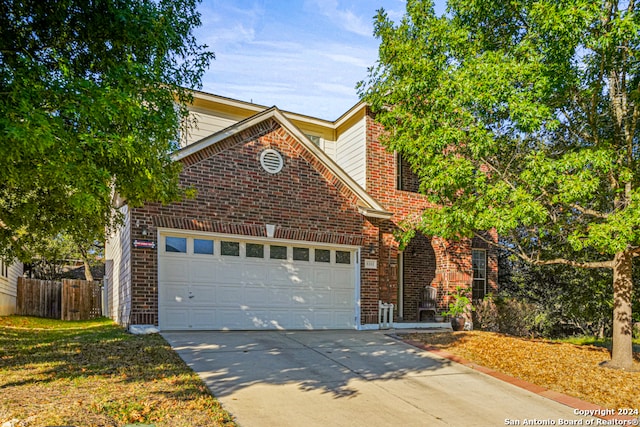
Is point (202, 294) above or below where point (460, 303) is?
above

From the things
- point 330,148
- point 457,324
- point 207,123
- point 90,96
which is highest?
point 207,123

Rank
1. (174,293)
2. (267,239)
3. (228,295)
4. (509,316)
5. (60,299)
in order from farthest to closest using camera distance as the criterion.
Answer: (60,299), (509,316), (267,239), (228,295), (174,293)

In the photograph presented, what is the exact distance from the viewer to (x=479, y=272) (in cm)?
1708

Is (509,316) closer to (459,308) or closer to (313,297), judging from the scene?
(459,308)

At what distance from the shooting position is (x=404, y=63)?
988cm

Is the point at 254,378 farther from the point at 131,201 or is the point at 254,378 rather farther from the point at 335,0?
the point at 335,0

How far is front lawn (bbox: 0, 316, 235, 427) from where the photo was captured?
16.6ft

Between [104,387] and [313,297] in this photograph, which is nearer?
[104,387]

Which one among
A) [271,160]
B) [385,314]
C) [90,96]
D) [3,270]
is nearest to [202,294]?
[271,160]

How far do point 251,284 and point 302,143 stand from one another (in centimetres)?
394

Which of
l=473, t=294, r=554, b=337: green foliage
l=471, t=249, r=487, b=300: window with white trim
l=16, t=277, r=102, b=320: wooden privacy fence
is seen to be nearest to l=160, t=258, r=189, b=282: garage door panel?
l=16, t=277, r=102, b=320: wooden privacy fence

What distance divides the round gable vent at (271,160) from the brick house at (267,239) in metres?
0.03

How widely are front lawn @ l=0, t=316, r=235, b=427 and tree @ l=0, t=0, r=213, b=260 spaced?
2.23 metres

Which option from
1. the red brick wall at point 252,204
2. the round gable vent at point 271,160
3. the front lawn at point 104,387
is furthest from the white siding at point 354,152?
the front lawn at point 104,387
